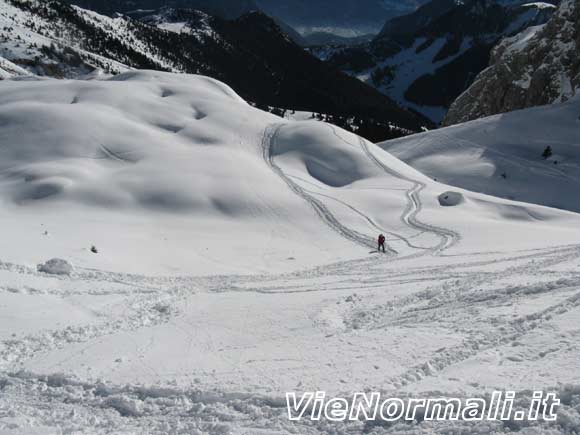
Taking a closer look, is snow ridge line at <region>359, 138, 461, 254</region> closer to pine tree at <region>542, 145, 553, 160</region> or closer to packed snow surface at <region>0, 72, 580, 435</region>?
packed snow surface at <region>0, 72, 580, 435</region>

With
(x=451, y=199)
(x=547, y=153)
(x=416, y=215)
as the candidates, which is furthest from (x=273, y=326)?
(x=547, y=153)

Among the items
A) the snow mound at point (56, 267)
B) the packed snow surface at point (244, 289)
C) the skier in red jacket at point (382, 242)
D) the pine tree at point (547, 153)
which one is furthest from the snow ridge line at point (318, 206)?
the pine tree at point (547, 153)

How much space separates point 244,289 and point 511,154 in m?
60.9

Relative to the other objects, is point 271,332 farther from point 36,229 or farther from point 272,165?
point 272,165

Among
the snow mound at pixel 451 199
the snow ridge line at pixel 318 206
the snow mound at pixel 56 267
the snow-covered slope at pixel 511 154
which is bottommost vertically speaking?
the snow mound at pixel 56 267

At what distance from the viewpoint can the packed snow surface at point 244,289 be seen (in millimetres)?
9547

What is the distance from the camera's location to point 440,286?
17.1 metres

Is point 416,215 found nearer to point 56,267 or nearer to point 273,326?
point 273,326

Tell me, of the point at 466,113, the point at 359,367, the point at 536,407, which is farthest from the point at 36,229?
the point at 466,113

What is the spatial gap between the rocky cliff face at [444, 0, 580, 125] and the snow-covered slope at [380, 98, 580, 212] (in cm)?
1829

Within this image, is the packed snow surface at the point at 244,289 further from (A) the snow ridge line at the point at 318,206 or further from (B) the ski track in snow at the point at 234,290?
(A) the snow ridge line at the point at 318,206

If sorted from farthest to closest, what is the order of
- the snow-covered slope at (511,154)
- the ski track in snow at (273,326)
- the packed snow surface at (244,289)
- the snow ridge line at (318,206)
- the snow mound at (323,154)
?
1. the snow-covered slope at (511,154)
2. the snow mound at (323,154)
3. the snow ridge line at (318,206)
4. the packed snow surface at (244,289)
5. the ski track in snow at (273,326)

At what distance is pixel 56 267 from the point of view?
19000mm

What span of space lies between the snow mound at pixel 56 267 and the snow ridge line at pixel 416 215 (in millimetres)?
18395
